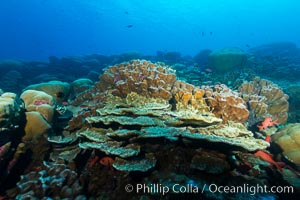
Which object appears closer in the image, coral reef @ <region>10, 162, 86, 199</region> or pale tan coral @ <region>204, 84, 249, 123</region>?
coral reef @ <region>10, 162, 86, 199</region>

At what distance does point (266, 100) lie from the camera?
21.9 feet

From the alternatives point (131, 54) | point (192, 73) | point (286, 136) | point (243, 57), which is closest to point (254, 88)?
point (286, 136)

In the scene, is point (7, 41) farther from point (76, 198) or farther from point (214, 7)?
point (76, 198)

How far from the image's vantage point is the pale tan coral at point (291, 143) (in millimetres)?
4078

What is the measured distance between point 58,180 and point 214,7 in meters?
107

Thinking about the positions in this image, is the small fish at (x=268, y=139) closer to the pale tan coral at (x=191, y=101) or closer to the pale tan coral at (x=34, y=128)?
the pale tan coral at (x=191, y=101)

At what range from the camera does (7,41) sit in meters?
117

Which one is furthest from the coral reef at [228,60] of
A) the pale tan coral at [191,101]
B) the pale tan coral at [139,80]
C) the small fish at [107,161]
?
the small fish at [107,161]

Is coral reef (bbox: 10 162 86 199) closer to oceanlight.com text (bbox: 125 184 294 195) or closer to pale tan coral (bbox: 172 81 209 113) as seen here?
oceanlight.com text (bbox: 125 184 294 195)

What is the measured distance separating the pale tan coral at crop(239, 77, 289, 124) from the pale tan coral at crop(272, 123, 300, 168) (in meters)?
1.27

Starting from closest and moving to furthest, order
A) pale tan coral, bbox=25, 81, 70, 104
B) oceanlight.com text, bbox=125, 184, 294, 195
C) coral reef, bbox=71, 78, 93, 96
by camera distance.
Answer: oceanlight.com text, bbox=125, 184, 294, 195
pale tan coral, bbox=25, 81, 70, 104
coral reef, bbox=71, 78, 93, 96

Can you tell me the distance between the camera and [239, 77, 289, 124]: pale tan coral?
5855 millimetres

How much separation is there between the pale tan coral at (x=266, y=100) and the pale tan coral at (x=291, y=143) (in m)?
1.27

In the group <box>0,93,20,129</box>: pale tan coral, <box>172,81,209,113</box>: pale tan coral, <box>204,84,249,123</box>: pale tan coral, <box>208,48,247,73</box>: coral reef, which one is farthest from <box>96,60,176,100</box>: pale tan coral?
<box>208,48,247,73</box>: coral reef
